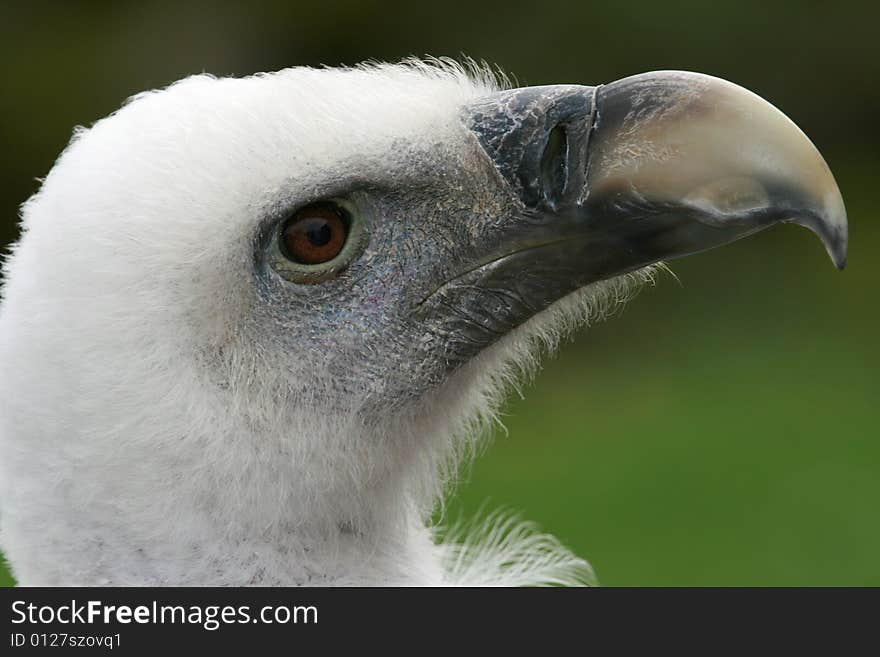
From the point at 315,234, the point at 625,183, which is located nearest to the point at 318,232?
the point at 315,234

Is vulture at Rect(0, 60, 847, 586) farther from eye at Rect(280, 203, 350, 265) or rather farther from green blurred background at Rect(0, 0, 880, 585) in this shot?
green blurred background at Rect(0, 0, 880, 585)

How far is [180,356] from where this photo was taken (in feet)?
9.41

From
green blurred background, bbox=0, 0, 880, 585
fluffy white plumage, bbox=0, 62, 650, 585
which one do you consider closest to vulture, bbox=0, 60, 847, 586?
fluffy white plumage, bbox=0, 62, 650, 585

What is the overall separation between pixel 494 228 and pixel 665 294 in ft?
30.8

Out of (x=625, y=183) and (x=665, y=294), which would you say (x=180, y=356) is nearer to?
(x=625, y=183)

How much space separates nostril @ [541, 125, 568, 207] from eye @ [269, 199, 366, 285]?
43cm

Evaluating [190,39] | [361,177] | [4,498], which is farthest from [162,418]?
[190,39]

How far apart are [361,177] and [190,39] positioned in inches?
330

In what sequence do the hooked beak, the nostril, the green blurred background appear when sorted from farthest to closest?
the green blurred background, the nostril, the hooked beak

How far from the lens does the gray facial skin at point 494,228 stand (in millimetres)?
2820

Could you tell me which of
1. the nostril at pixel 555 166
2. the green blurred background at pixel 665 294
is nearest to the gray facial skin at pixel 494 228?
the nostril at pixel 555 166

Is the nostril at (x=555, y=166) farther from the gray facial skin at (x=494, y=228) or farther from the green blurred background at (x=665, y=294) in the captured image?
the green blurred background at (x=665, y=294)

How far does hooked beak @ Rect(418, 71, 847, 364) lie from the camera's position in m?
2.74

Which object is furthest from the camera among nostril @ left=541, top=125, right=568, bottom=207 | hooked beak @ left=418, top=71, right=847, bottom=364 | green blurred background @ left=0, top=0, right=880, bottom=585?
green blurred background @ left=0, top=0, right=880, bottom=585
